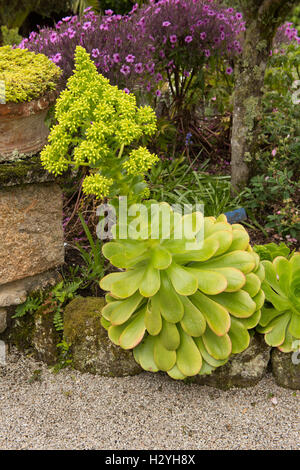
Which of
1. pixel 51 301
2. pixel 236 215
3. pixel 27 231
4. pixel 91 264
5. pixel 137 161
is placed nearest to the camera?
pixel 137 161

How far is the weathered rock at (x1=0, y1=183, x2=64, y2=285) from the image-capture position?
90.3 inches

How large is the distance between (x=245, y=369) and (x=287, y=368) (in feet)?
0.65

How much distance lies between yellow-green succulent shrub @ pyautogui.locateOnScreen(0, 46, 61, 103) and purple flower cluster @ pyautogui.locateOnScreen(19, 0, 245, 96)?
0.98m

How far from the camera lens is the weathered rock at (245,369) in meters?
2.17

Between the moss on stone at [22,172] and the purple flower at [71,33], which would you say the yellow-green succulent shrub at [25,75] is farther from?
the purple flower at [71,33]

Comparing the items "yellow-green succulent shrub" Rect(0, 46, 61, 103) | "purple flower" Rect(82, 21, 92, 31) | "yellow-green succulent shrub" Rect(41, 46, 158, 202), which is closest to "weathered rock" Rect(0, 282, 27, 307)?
"yellow-green succulent shrub" Rect(41, 46, 158, 202)

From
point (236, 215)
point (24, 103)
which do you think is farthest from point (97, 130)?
point (236, 215)

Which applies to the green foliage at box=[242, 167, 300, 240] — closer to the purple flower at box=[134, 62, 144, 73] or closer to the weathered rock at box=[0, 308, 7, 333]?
the purple flower at box=[134, 62, 144, 73]

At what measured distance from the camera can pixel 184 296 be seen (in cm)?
205

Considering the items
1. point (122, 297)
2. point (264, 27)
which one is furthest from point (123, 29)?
point (122, 297)

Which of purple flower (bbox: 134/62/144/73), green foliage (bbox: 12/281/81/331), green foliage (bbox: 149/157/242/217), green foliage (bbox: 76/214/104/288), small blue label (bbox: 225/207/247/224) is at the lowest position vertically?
green foliage (bbox: 12/281/81/331)

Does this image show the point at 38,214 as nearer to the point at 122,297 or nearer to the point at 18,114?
the point at 18,114

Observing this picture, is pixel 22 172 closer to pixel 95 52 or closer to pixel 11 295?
pixel 11 295

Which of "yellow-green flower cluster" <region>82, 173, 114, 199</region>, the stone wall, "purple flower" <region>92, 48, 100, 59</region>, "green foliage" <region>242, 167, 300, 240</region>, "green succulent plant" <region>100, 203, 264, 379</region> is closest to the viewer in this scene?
"yellow-green flower cluster" <region>82, 173, 114, 199</region>
